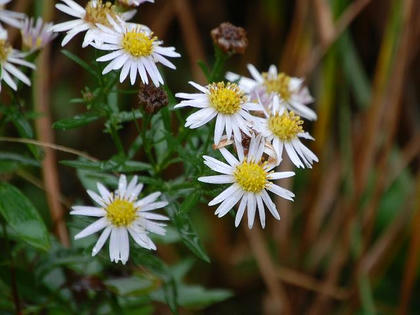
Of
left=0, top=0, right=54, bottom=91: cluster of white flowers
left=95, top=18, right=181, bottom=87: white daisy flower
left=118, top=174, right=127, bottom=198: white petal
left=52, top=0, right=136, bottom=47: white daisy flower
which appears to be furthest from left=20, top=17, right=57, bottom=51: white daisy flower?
left=118, top=174, right=127, bottom=198: white petal

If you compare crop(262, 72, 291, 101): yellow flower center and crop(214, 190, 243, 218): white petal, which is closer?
crop(214, 190, 243, 218): white petal

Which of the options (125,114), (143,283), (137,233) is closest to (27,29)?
(125,114)

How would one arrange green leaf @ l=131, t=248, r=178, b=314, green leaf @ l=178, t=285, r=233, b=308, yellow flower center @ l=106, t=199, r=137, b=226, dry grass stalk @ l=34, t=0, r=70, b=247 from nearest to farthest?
yellow flower center @ l=106, t=199, r=137, b=226 → green leaf @ l=131, t=248, r=178, b=314 → green leaf @ l=178, t=285, r=233, b=308 → dry grass stalk @ l=34, t=0, r=70, b=247

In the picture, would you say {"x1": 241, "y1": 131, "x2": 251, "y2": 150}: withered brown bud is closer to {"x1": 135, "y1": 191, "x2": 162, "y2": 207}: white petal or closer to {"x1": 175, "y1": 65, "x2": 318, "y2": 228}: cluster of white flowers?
{"x1": 175, "y1": 65, "x2": 318, "y2": 228}: cluster of white flowers

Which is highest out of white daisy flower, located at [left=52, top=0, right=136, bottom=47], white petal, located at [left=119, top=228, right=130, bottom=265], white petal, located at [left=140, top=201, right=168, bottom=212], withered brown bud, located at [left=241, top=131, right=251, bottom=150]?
white daisy flower, located at [left=52, top=0, right=136, bottom=47]

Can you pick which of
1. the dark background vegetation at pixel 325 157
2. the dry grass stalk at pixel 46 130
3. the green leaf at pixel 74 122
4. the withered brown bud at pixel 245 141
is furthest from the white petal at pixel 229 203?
the dark background vegetation at pixel 325 157

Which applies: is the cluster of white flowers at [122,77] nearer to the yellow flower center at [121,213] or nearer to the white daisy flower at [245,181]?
the yellow flower center at [121,213]
